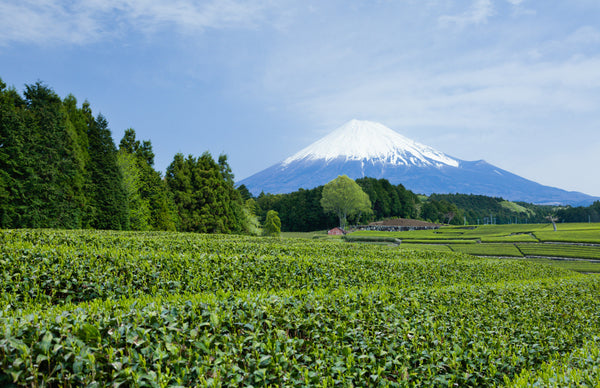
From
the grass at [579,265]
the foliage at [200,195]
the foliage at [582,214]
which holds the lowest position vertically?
the grass at [579,265]

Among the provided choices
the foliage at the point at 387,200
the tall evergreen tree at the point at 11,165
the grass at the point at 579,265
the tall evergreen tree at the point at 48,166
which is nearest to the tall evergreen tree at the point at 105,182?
the tall evergreen tree at the point at 48,166

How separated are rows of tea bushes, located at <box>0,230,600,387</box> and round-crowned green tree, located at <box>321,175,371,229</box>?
226 ft

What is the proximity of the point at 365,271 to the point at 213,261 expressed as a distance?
445 cm

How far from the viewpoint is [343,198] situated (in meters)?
78.0

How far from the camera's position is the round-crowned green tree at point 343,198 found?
78.2 m

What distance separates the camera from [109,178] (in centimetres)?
2714

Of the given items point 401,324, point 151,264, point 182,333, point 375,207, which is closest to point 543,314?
point 401,324

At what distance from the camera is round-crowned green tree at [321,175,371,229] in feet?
257

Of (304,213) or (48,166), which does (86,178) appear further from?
(304,213)

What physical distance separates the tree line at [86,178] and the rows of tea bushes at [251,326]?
18.2m

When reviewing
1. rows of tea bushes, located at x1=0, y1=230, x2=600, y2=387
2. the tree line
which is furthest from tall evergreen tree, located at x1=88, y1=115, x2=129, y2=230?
rows of tea bushes, located at x1=0, y1=230, x2=600, y2=387

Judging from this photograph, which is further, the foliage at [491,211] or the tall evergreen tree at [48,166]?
the foliage at [491,211]

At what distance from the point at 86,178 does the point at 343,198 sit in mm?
58650

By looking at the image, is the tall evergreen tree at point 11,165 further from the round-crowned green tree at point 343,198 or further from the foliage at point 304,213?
the foliage at point 304,213
